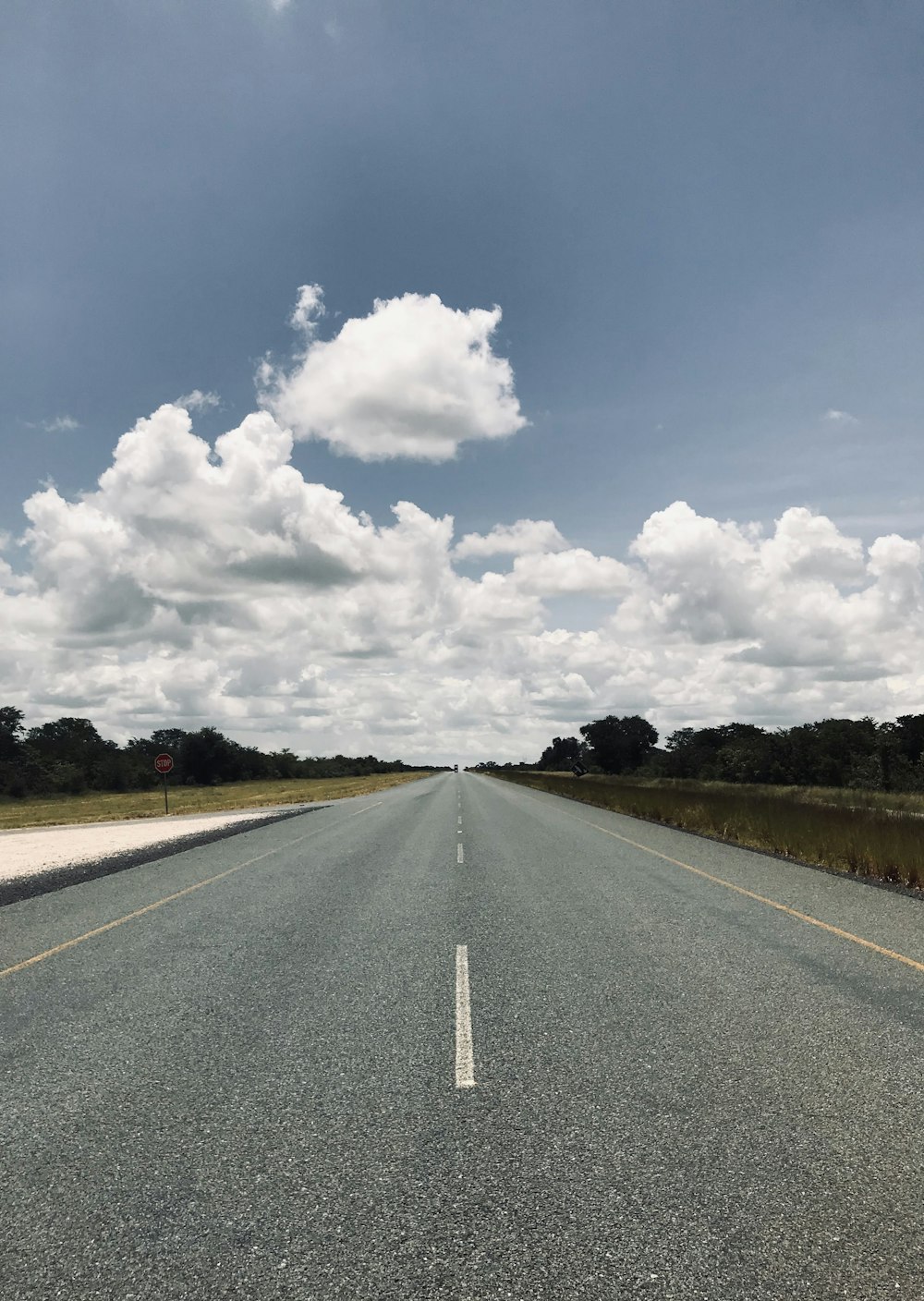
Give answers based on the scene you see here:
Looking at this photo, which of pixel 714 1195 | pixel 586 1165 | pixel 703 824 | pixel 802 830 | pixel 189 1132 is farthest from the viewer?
pixel 703 824

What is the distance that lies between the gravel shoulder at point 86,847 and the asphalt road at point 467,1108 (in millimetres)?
6446

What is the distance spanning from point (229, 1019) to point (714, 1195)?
3982 mm

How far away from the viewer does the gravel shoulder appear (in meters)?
15.3

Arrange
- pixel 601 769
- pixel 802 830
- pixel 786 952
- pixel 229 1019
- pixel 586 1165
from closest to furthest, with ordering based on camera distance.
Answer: pixel 586 1165, pixel 229 1019, pixel 786 952, pixel 802 830, pixel 601 769

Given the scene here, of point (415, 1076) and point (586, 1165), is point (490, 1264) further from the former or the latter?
point (415, 1076)

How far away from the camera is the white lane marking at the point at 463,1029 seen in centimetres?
493

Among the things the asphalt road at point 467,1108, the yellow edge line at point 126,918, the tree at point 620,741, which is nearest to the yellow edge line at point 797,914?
the asphalt road at point 467,1108

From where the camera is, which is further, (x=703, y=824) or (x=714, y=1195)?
(x=703, y=824)

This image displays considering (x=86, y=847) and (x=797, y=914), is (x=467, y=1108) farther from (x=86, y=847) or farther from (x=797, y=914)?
(x=86, y=847)

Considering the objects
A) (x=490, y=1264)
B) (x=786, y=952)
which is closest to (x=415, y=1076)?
(x=490, y=1264)

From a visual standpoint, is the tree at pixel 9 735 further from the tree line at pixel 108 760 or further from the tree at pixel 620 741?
the tree at pixel 620 741

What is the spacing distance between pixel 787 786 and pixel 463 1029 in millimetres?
57067

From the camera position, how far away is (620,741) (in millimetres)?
136625

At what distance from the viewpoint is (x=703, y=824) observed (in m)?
23.1
